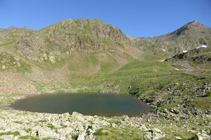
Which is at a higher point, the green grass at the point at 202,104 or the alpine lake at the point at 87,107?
the green grass at the point at 202,104

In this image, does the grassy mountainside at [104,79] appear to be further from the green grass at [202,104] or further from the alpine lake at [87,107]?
the alpine lake at [87,107]

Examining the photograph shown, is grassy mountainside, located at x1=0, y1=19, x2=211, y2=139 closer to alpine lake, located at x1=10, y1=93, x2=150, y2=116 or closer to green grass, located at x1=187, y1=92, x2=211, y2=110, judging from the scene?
green grass, located at x1=187, y1=92, x2=211, y2=110

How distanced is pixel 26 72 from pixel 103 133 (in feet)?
401

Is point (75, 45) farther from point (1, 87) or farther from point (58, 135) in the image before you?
point (58, 135)

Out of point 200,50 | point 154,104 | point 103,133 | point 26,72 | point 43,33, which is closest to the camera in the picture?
point 103,133

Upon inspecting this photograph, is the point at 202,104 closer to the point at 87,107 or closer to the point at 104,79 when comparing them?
the point at 87,107

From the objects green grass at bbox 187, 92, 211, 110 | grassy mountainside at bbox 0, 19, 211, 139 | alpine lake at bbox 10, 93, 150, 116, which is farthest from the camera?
alpine lake at bbox 10, 93, 150, 116

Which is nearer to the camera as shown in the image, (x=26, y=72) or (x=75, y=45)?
(x=26, y=72)

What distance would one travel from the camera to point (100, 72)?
164 m

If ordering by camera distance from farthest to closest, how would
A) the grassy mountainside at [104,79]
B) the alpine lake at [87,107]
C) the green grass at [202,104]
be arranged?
the alpine lake at [87,107]
the green grass at [202,104]
the grassy mountainside at [104,79]

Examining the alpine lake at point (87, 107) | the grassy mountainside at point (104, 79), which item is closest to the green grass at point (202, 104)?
the grassy mountainside at point (104, 79)


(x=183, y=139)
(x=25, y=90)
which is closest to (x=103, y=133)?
(x=183, y=139)

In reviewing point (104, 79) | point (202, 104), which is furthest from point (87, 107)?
point (104, 79)

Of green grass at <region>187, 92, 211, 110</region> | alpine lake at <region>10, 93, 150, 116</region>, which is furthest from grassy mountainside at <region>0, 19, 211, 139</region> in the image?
alpine lake at <region>10, 93, 150, 116</region>
